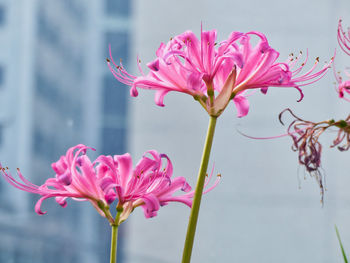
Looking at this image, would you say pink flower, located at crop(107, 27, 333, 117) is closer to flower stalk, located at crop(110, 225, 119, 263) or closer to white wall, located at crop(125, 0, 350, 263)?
flower stalk, located at crop(110, 225, 119, 263)

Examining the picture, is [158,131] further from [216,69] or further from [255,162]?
[216,69]

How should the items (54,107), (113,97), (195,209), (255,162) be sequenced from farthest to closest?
(54,107) → (113,97) → (255,162) → (195,209)

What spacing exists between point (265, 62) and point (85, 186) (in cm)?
14

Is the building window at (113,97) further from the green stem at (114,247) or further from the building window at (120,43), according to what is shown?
the green stem at (114,247)

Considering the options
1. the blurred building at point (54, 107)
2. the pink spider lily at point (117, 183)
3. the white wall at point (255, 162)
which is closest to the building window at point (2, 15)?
the blurred building at point (54, 107)

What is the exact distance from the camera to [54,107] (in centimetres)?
310

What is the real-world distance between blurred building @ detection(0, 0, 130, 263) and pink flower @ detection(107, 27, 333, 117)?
90.2 inches

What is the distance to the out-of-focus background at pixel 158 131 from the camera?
2723mm

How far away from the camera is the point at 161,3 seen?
3131 mm

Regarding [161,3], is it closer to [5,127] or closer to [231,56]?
[5,127]

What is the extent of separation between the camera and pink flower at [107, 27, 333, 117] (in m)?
0.35

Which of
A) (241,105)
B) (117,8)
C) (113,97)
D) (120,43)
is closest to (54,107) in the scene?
(113,97)

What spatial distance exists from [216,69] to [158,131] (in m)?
2.79

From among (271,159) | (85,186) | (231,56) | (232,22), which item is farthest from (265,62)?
(232,22)
